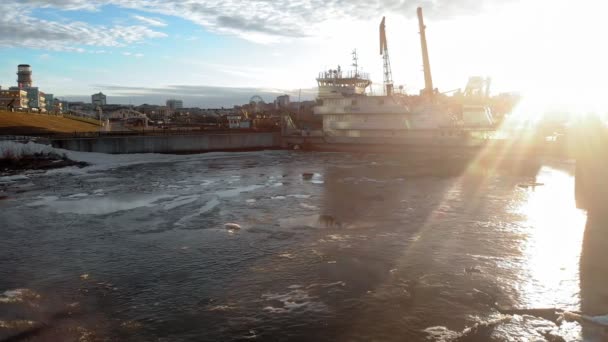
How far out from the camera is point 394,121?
121 ft

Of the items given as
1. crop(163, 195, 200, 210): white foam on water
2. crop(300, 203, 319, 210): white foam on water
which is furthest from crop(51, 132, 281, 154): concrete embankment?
crop(300, 203, 319, 210): white foam on water

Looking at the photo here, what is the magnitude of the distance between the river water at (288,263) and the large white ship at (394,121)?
1677 cm

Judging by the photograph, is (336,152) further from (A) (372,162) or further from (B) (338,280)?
(B) (338,280)

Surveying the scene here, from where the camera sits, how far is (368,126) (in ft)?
125

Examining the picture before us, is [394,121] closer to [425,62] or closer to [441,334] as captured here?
[425,62]

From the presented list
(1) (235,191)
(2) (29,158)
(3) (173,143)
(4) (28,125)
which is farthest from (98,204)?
(4) (28,125)

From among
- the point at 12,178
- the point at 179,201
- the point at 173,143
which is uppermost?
the point at 173,143

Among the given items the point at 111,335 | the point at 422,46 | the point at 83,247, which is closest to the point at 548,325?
the point at 111,335

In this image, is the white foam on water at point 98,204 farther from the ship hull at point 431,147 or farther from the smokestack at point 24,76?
the smokestack at point 24,76

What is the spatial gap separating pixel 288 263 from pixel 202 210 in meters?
6.21

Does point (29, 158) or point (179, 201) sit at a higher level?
point (29, 158)

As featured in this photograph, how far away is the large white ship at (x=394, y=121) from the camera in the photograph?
34.4 m

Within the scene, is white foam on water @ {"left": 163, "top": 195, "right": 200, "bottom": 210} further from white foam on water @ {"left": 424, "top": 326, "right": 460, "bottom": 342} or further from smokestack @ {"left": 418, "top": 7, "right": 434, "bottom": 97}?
smokestack @ {"left": 418, "top": 7, "right": 434, "bottom": 97}

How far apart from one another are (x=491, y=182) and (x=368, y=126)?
18.8 metres
